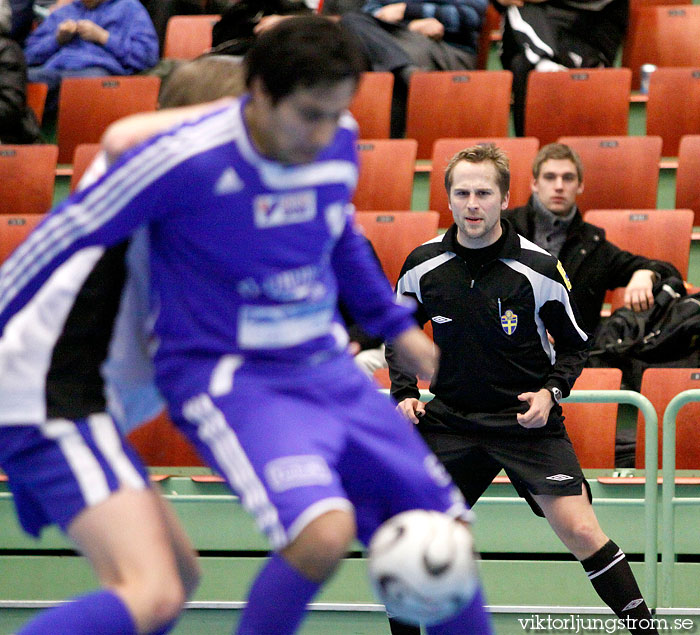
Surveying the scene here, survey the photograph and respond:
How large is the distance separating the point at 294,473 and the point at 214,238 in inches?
18.6

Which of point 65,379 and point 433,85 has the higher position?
point 433,85

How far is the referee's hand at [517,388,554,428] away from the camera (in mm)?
3539

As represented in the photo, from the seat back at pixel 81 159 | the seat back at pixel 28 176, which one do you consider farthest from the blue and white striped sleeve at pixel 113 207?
the seat back at pixel 28 176

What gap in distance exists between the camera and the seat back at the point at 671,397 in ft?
14.8

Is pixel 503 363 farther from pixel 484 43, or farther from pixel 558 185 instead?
pixel 484 43

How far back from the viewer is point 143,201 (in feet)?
6.82

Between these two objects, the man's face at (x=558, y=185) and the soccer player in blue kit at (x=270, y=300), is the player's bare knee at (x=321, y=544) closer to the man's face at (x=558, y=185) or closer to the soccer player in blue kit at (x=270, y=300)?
the soccer player in blue kit at (x=270, y=300)

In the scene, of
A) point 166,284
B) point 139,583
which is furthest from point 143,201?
point 139,583

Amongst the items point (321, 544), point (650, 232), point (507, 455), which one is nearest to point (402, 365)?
point (507, 455)

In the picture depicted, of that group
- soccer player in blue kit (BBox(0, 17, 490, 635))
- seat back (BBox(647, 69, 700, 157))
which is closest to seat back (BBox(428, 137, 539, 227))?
seat back (BBox(647, 69, 700, 157))

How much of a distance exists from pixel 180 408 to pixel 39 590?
109 inches

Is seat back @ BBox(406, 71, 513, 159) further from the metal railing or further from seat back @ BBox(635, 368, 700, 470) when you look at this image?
the metal railing

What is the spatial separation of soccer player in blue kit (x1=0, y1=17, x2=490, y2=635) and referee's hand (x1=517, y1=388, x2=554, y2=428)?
127cm

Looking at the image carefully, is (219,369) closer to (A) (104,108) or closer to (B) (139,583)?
(B) (139,583)
